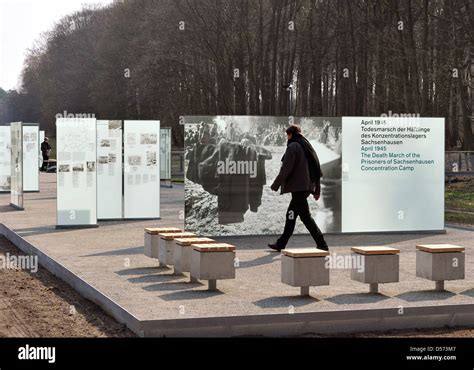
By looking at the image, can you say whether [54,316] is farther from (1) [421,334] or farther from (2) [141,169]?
(2) [141,169]

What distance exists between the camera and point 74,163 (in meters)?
19.7

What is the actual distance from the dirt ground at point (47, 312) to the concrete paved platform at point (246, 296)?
6.4 inches

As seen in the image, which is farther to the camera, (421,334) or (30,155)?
(30,155)

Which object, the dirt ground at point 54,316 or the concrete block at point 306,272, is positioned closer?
the dirt ground at point 54,316

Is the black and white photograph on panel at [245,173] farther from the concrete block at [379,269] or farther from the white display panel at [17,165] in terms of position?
the white display panel at [17,165]

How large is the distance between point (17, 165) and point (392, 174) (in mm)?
10548

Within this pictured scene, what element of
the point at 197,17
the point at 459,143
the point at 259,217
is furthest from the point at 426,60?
the point at 259,217

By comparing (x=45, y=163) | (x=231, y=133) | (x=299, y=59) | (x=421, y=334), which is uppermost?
(x=299, y=59)

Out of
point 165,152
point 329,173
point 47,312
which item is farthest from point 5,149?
point 47,312

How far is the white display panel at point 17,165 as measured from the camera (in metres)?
24.4

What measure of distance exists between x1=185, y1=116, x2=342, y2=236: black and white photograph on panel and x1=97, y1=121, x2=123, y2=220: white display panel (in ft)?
14.8

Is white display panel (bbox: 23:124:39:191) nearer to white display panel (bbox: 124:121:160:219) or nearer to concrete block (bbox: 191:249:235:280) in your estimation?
white display panel (bbox: 124:121:160:219)

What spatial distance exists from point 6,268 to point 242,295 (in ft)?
17.0

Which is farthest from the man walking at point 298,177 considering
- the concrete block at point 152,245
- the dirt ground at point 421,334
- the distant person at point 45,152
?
the distant person at point 45,152
